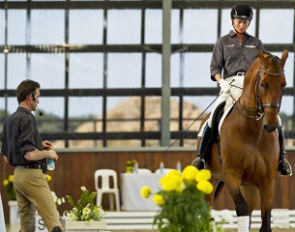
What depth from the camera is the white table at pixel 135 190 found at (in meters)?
13.9

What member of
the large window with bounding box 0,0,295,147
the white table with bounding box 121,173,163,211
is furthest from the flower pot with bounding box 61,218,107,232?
the large window with bounding box 0,0,295,147

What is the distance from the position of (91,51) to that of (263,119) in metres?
8.32

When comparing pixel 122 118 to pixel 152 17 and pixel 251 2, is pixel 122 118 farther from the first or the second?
pixel 251 2

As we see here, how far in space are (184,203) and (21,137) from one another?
2.63 m

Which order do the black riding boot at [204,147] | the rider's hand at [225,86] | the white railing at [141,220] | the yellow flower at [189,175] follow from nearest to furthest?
the yellow flower at [189,175] < the rider's hand at [225,86] < the black riding boot at [204,147] < the white railing at [141,220]

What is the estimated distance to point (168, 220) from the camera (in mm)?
4625

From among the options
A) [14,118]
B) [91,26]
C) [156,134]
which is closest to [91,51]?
[91,26]

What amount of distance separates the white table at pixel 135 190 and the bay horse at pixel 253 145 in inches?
254

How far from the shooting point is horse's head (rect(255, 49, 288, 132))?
6.76 m

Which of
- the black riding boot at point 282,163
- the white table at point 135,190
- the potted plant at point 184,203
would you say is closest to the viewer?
the potted plant at point 184,203

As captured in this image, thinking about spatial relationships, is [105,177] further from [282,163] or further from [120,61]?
[282,163]

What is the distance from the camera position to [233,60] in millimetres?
7832

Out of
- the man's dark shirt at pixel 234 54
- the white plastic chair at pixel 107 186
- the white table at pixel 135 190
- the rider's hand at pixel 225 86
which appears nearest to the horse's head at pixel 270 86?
the rider's hand at pixel 225 86

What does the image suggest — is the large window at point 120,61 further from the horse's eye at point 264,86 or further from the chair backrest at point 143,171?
the horse's eye at point 264,86
